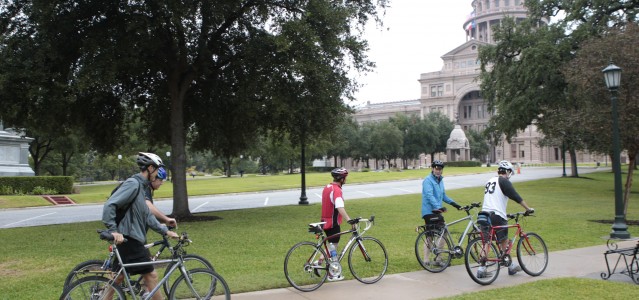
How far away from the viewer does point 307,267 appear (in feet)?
27.6

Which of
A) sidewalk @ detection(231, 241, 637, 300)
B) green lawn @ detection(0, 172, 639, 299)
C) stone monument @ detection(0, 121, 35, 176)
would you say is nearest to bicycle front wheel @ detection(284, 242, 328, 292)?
sidewalk @ detection(231, 241, 637, 300)

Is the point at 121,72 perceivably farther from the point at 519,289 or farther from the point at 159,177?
the point at 519,289

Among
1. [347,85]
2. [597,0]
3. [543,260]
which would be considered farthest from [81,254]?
[597,0]

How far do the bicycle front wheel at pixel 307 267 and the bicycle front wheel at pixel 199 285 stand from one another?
1.71 meters

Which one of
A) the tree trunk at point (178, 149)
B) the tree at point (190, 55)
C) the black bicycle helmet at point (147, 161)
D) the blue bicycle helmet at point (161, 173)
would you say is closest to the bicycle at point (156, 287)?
the blue bicycle helmet at point (161, 173)

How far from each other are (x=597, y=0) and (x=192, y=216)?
2392 cm

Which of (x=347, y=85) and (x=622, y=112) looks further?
(x=347, y=85)

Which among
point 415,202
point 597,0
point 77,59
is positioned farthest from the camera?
point 597,0

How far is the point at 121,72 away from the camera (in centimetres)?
1864

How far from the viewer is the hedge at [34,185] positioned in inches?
1374

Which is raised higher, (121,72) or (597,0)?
(597,0)

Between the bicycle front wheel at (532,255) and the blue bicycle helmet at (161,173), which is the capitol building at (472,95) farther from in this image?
the blue bicycle helmet at (161,173)

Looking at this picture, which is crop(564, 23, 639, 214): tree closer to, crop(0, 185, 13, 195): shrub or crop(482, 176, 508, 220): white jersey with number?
crop(482, 176, 508, 220): white jersey with number

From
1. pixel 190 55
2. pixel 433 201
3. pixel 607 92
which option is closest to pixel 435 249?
pixel 433 201
